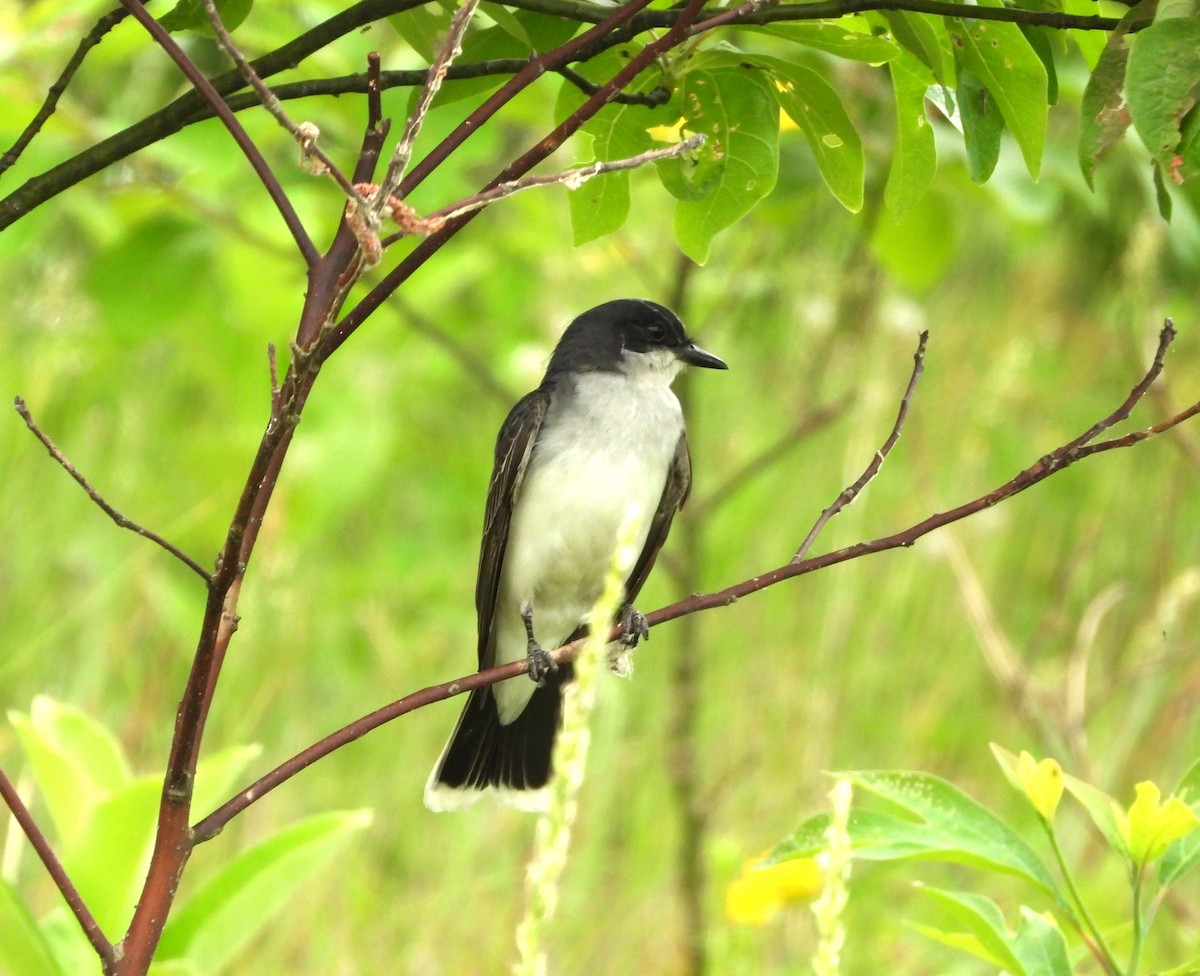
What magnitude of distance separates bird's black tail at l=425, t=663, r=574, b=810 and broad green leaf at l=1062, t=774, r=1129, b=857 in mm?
2163

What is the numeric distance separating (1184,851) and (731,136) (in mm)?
1181

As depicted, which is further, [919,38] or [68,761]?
[68,761]

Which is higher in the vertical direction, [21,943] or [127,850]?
[127,850]

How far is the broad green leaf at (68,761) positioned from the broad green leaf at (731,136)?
1456 mm

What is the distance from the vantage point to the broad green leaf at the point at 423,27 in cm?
221

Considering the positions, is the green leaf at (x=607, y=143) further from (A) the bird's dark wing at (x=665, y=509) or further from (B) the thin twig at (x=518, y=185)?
(A) the bird's dark wing at (x=665, y=509)

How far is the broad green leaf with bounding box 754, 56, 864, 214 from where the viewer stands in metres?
2.16

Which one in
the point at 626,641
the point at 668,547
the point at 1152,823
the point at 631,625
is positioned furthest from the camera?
the point at 668,547

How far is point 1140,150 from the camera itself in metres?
3.65

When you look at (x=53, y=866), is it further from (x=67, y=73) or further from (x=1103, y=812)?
(x=1103, y=812)

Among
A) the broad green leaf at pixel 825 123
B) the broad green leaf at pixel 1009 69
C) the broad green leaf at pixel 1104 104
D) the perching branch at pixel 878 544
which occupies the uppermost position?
the broad green leaf at pixel 825 123

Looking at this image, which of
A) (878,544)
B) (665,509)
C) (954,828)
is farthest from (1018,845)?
(665,509)

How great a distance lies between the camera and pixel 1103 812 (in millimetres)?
2100

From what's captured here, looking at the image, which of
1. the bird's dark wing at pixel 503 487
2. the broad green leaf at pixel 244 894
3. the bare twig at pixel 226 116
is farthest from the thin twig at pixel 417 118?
the bird's dark wing at pixel 503 487
